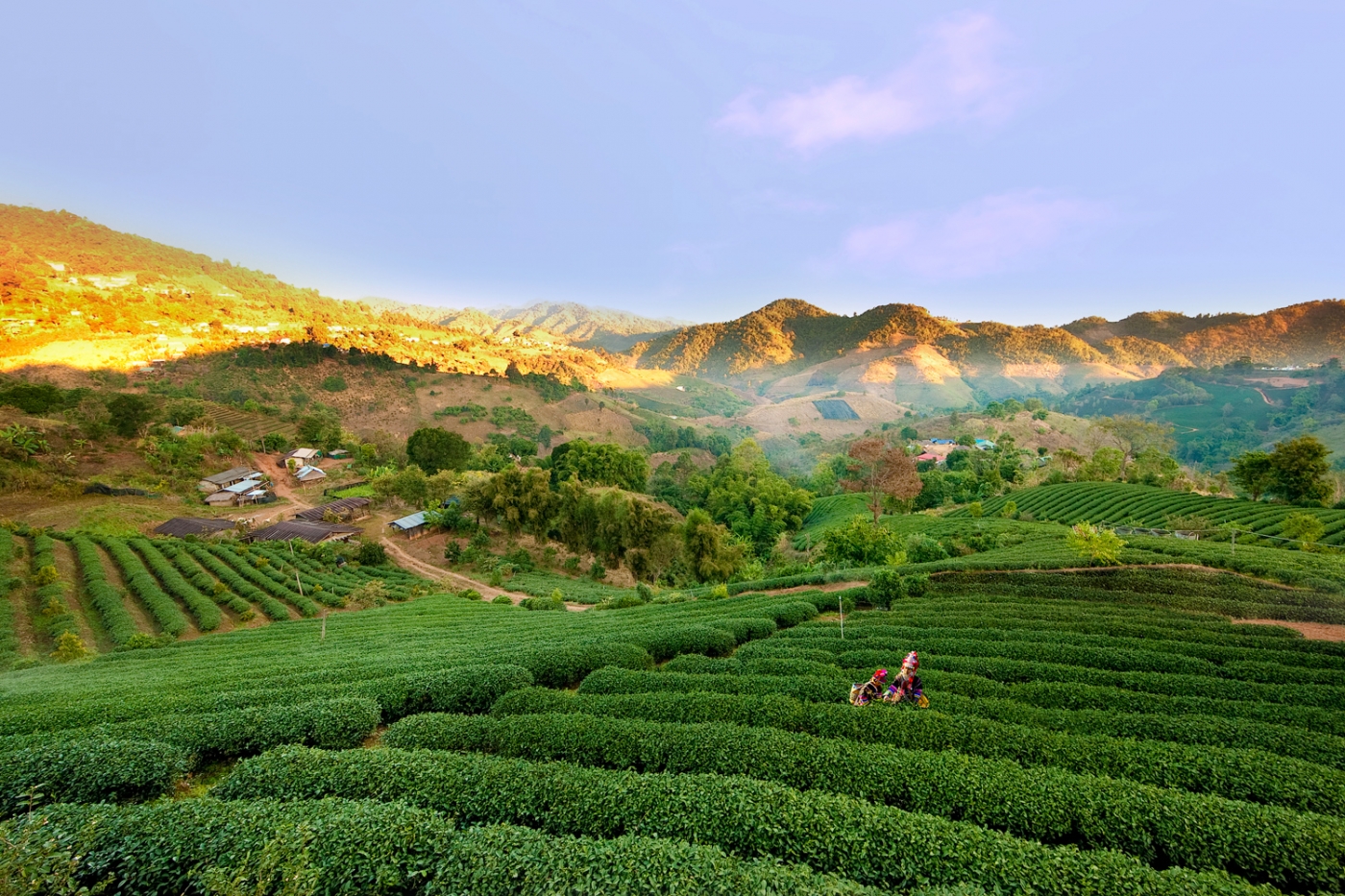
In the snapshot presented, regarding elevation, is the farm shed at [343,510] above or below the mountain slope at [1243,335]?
below

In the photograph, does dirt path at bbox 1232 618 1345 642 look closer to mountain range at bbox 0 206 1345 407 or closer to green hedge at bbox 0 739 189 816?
green hedge at bbox 0 739 189 816

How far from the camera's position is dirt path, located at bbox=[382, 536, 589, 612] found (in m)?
37.0

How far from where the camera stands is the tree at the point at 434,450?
62.2 m

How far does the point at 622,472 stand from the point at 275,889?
57.1 metres

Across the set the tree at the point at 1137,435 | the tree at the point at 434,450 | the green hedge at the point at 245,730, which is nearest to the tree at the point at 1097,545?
the green hedge at the point at 245,730

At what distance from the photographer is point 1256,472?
4000cm

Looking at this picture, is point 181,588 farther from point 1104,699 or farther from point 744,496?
point 744,496

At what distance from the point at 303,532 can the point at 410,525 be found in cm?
903

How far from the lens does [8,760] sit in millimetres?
7680

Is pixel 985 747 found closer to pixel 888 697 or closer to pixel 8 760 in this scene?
pixel 888 697

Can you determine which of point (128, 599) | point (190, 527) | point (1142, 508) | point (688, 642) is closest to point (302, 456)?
point (190, 527)

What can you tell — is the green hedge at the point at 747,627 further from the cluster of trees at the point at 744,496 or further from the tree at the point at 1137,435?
the tree at the point at 1137,435

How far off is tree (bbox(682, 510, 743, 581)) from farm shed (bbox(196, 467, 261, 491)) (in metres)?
55.4

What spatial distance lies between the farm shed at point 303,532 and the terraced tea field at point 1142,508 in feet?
229
